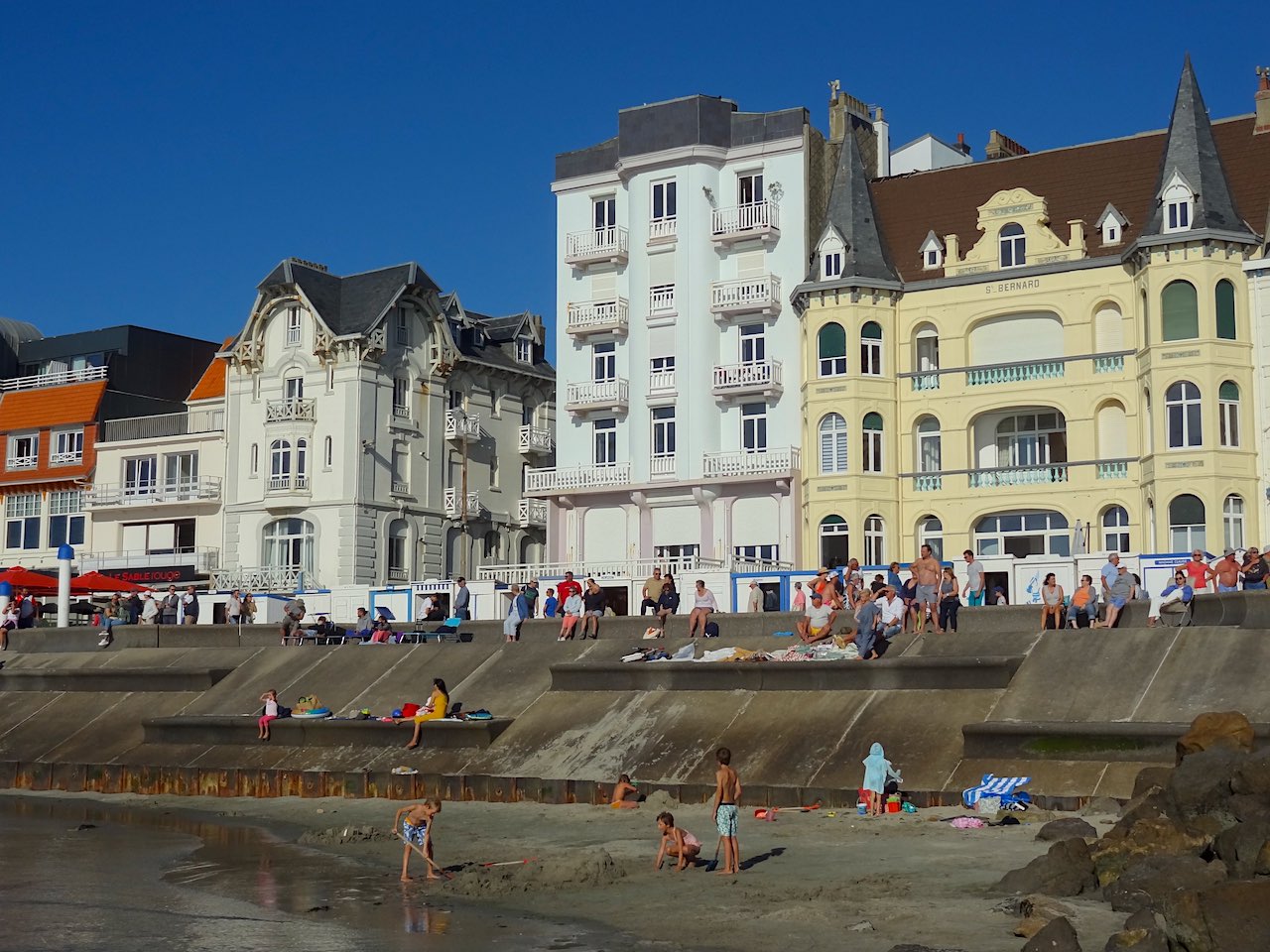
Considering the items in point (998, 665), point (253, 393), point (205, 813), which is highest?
point (253, 393)

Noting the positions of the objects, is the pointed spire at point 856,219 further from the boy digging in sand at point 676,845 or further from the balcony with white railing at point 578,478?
the boy digging in sand at point 676,845

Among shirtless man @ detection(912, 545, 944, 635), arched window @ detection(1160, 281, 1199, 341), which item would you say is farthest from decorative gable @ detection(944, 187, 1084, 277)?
shirtless man @ detection(912, 545, 944, 635)

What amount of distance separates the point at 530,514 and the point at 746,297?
607 inches

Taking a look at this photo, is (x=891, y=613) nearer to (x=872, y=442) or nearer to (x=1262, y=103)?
(x=872, y=442)

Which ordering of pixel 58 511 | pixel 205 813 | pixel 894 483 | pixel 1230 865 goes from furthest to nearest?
1. pixel 58 511
2. pixel 894 483
3. pixel 205 813
4. pixel 1230 865

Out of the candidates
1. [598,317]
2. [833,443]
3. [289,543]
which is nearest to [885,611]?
[833,443]

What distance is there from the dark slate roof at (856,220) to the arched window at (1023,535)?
24.6ft

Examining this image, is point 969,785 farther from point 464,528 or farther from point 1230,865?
point 464,528

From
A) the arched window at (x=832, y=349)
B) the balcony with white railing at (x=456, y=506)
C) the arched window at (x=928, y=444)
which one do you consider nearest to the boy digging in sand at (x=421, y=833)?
the arched window at (x=832, y=349)

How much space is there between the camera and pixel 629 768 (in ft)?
86.8

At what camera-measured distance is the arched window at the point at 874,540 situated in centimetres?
4597

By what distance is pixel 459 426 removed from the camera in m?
58.8

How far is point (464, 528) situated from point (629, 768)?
33536mm

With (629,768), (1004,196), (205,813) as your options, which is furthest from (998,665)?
(1004,196)
